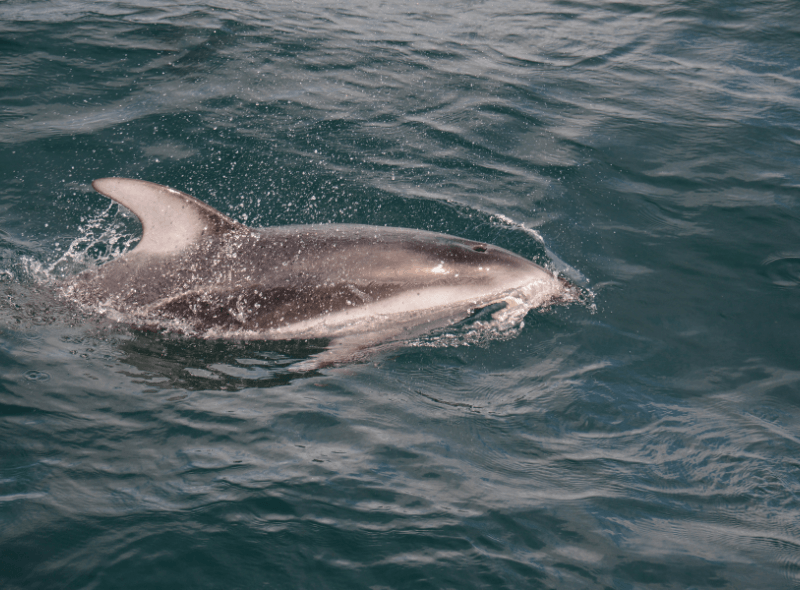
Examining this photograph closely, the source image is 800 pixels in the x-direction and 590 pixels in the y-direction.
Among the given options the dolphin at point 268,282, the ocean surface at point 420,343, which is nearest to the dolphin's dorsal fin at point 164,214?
the dolphin at point 268,282

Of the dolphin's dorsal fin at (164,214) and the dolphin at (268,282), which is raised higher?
the dolphin's dorsal fin at (164,214)

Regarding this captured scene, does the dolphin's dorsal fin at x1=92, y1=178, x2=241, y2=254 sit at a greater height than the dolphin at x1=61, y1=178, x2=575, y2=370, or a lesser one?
greater

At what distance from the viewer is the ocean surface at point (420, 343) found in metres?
4.77

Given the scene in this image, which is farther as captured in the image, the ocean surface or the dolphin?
the dolphin

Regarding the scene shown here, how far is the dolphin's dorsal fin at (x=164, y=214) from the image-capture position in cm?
705

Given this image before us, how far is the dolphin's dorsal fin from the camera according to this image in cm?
705

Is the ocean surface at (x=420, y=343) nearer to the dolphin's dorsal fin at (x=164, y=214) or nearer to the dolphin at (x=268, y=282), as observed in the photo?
the dolphin at (x=268, y=282)

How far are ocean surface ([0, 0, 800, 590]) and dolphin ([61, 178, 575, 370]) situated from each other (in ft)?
0.89

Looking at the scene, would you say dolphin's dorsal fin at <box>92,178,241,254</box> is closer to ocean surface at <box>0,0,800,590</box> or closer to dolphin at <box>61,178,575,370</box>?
dolphin at <box>61,178,575,370</box>

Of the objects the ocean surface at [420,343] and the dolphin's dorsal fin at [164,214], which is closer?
the ocean surface at [420,343]

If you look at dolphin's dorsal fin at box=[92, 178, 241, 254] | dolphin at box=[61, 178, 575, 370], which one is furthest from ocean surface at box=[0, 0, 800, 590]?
dolphin's dorsal fin at box=[92, 178, 241, 254]

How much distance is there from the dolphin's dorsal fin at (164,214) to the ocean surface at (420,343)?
0.96 metres

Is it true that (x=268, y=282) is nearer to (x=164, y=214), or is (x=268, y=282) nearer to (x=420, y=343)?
(x=164, y=214)

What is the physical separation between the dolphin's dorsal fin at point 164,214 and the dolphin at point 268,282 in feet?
0.03
